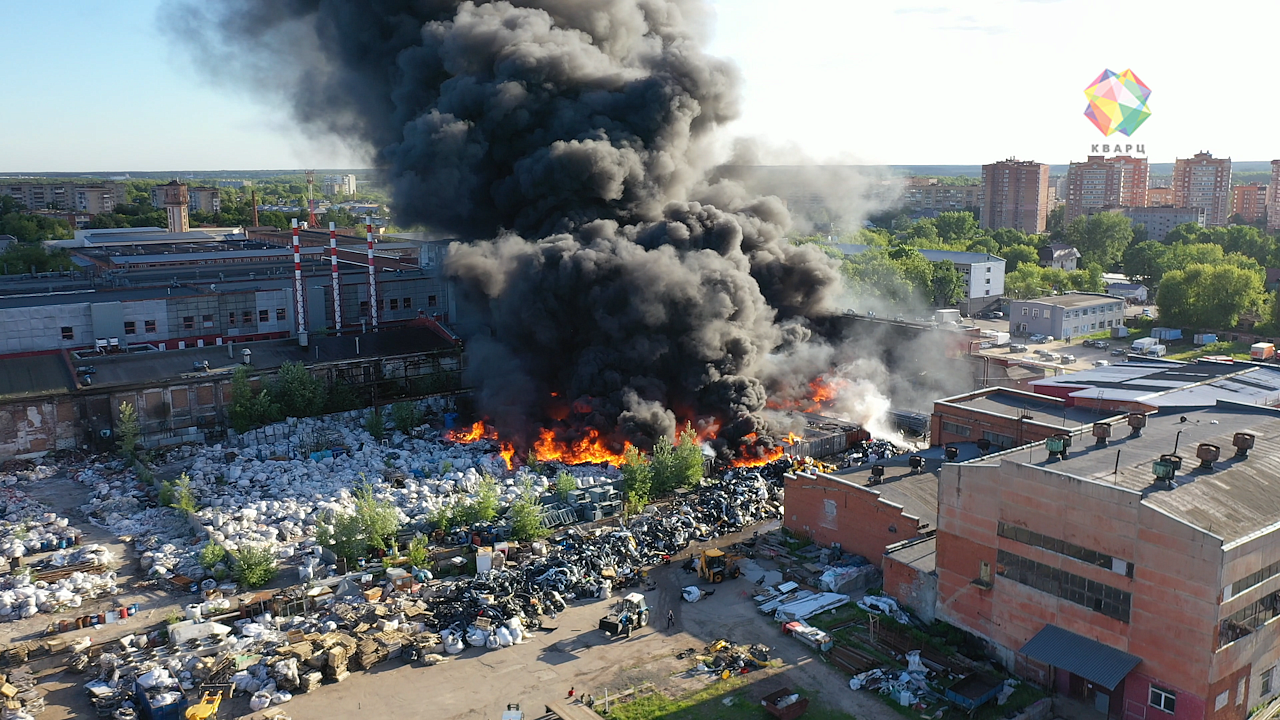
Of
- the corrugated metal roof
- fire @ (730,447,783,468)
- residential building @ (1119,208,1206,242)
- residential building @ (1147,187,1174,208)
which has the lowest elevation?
fire @ (730,447,783,468)

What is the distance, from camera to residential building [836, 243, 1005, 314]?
212 feet

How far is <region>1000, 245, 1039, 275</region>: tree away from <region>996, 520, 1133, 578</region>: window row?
66542mm

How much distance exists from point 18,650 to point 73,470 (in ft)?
41.5

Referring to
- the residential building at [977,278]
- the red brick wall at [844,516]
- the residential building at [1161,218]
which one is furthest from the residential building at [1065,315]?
the residential building at [1161,218]

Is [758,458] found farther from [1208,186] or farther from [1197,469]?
[1208,186]

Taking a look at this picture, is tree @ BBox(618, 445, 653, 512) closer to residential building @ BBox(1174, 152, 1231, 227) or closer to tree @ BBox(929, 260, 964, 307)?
tree @ BBox(929, 260, 964, 307)

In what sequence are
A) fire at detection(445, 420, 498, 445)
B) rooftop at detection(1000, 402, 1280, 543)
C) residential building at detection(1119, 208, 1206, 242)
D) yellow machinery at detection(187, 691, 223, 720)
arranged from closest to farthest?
1. yellow machinery at detection(187, 691, 223, 720)
2. rooftop at detection(1000, 402, 1280, 543)
3. fire at detection(445, 420, 498, 445)
4. residential building at detection(1119, 208, 1206, 242)

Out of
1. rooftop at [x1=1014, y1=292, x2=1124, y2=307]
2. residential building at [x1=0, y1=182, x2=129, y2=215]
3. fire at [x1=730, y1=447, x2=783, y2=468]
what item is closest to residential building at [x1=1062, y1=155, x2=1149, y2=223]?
rooftop at [x1=1014, y1=292, x2=1124, y2=307]

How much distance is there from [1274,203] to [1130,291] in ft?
188

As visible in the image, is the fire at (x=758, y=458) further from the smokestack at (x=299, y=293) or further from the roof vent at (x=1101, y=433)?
the smokestack at (x=299, y=293)

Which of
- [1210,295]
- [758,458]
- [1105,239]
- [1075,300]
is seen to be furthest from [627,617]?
[1105,239]

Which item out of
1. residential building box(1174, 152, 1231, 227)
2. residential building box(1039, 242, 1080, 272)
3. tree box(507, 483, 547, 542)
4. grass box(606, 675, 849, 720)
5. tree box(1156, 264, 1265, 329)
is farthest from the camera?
residential building box(1174, 152, 1231, 227)

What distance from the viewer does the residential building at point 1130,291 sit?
2894 inches

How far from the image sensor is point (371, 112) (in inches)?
1662
